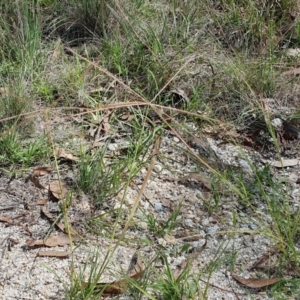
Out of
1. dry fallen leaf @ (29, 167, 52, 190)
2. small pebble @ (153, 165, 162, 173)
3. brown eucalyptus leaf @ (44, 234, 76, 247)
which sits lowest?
brown eucalyptus leaf @ (44, 234, 76, 247)

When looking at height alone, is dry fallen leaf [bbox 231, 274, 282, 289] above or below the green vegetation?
below

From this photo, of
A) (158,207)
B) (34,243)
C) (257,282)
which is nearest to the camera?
(257,282)

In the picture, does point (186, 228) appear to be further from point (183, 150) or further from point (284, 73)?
point (284, 73)

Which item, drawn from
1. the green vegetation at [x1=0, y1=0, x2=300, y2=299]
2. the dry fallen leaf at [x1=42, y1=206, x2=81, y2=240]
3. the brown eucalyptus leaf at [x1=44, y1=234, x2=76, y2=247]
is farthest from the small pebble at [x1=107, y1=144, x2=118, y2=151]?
the brown eucalyptus leaf at [x1=44, y1=234, x2=76, y2=247]

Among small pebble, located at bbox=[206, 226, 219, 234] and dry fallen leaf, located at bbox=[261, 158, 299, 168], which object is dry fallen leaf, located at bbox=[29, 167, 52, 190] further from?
dry fallen leaf, located at bbox=[261, 158, 299, 168]

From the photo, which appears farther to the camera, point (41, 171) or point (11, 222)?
point (41, 171)

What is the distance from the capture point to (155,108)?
3088 millimetres

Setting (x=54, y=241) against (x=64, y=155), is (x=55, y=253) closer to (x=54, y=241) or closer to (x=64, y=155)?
(x=54, y=241)

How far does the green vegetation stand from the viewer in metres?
2.84

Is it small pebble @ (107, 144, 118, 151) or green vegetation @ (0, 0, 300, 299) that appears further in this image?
small pebble @ (107, 144, 118, 151)

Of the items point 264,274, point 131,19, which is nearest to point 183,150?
point 264,274

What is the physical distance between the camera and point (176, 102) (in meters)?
3.69

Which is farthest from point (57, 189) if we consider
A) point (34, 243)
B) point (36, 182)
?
point (34, 243)

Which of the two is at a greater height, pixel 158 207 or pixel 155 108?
pixel 155 108
